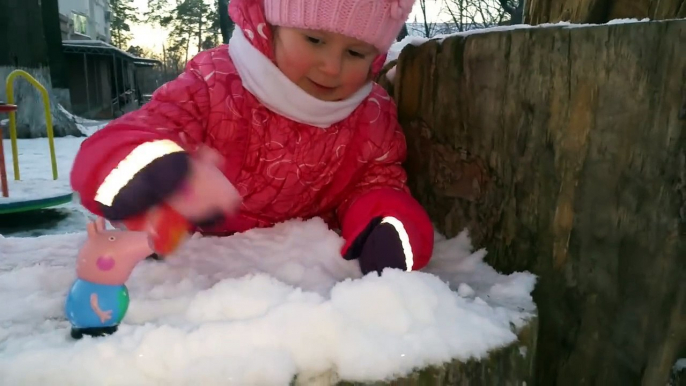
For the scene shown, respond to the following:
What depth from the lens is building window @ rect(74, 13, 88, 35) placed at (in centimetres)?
2150

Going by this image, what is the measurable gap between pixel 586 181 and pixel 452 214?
42cm

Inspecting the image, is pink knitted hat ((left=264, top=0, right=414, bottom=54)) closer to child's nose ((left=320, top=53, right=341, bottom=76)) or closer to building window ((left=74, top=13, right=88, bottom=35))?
child's nose ((left=320, top=53, right=341, bottom=76))

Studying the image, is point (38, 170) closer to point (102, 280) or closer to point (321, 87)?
point (321, 87)

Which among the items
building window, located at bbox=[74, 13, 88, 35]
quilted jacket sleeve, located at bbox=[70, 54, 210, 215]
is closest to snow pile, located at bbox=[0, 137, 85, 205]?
quilted jacket sleeve, located at bbox=[70, 54, 210, 215]

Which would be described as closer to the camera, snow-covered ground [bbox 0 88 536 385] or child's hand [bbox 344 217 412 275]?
snow-covered ground [bbox 0 88 536 385]

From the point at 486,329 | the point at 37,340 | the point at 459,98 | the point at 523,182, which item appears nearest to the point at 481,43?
the point at 459,98

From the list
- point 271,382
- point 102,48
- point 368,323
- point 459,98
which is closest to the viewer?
point 271,382

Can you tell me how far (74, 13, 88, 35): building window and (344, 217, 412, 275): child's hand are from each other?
76.9 feet

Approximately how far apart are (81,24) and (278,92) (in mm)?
24319

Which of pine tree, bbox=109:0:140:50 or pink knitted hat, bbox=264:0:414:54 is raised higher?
pine tree, bbox=109:0:140:50

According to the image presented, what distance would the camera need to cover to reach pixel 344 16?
1254 mm

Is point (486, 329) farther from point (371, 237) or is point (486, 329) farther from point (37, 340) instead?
point (37, 340)

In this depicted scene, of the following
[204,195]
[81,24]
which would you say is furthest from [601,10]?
[81,24]

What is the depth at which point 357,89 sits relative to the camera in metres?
1.46
